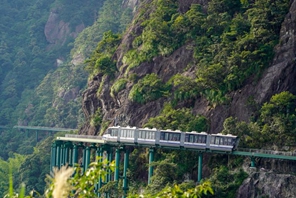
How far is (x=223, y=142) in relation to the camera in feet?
202

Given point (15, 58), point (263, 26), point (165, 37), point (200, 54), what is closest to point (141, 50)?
point (165, 37)

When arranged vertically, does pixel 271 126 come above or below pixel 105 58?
below

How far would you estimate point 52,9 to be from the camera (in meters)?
185

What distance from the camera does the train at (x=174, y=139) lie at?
61500mm

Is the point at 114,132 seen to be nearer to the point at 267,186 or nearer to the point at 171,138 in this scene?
the point at 171,138

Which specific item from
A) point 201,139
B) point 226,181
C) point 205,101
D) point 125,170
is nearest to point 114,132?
point 125,170

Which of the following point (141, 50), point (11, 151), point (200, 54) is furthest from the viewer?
point (11, 151)

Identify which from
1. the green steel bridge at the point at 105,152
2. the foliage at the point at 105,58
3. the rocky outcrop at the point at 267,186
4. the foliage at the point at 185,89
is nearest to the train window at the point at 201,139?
the green steel bridge at the point at 105,152

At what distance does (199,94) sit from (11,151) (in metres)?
73.6

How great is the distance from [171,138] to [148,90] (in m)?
11.6

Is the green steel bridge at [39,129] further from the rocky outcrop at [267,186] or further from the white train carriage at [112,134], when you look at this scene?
the rocky outcrop at [267,186]

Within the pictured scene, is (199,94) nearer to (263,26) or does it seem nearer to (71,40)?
(263,26)

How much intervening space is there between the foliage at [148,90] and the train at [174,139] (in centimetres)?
728

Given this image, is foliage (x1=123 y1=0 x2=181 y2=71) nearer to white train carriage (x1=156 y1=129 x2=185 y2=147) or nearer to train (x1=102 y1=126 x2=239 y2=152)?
train (x1=102 y1=126 x2=239 y2=152)
